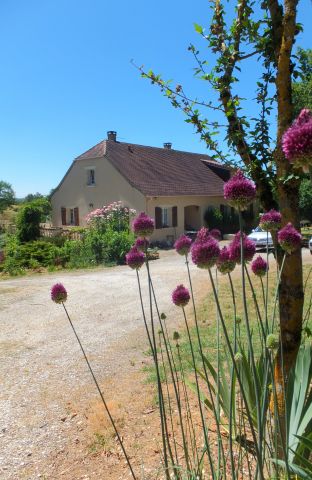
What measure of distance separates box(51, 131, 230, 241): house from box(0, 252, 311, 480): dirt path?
13.9m

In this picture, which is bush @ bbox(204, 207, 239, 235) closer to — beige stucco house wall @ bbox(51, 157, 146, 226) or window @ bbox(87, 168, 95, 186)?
beige stucco house wall @ bbox(51, 157, 146, 226)

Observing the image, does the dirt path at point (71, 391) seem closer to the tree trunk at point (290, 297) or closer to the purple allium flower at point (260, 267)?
the tree trunk at point (290, 297)

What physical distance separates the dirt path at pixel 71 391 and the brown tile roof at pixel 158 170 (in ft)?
48.5

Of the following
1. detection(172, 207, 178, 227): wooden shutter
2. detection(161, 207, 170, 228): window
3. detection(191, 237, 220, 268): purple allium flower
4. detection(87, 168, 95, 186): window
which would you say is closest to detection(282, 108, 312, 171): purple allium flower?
detection(191, 237, 220, 268): purple allium flower

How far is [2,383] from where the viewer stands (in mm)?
5852

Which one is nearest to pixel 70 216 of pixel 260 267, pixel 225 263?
pixel 260 267

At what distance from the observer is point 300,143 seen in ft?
4.27

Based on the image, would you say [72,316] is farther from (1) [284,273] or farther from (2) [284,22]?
(2) [284,22]

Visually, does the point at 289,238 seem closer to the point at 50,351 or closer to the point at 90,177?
the point at 50,351

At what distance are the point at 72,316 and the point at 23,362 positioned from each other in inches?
122

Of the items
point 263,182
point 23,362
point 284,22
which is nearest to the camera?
point 284,22

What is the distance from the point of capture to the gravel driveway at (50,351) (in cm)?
429

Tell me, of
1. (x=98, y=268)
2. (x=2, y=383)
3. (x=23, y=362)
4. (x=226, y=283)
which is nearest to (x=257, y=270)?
(x=2, y=383)

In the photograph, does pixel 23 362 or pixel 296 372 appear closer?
pixel 296 372
